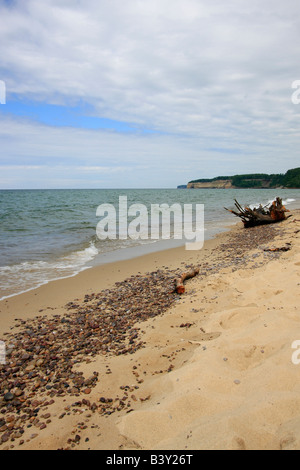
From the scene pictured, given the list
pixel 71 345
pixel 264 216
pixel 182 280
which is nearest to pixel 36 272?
pixel 182 280

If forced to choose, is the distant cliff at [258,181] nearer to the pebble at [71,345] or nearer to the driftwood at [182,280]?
the driftwood at [182,280]

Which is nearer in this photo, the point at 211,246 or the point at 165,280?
the point at 165,280

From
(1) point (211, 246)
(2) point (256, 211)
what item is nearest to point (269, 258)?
(1) point (211, 246)

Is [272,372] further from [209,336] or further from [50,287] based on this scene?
[50,287]

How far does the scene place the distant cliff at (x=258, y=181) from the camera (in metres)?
129

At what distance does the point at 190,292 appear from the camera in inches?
238

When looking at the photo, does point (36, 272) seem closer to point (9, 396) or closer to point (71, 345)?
point (71, 345)

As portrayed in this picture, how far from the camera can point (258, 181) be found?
15712 cm

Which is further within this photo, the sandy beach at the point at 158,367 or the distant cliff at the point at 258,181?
the distant cliff at the point at 258,181

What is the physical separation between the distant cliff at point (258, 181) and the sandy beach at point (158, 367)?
5345 inches

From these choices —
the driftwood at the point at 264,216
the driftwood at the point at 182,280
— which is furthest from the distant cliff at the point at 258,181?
the driftwood at the point at 182,280

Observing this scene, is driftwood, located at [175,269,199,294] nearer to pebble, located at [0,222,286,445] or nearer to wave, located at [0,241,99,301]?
pebble, located at [0,222,286,445]

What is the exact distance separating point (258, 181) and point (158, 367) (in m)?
166
